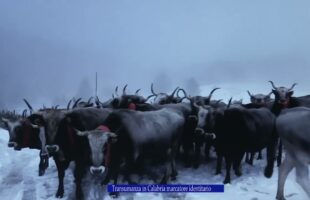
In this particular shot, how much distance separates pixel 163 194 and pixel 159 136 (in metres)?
1.63

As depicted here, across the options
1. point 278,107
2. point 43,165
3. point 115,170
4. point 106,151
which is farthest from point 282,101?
point 43,165

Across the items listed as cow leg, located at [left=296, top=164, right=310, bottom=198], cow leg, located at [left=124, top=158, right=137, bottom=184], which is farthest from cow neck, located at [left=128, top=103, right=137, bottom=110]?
cow leg, located at [left=296, top=164, right=310, bottom=198]

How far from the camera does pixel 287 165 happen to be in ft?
27.4

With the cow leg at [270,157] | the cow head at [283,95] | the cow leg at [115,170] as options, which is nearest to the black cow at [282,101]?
the cow head at [283,95]

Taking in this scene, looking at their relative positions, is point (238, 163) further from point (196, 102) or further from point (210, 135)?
point (196, 102)

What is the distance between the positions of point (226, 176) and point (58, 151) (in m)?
4.74

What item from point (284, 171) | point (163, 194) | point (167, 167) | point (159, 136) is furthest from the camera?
point (167, 167)

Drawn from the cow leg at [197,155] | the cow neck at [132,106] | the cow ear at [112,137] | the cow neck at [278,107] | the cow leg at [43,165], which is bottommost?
the cow leg at [43,165]

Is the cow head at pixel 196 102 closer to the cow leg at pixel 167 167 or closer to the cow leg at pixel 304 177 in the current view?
the cow leg at pixel 167 167

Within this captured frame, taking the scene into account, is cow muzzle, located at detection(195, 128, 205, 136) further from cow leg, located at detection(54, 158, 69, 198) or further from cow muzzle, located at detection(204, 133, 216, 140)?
cow leg, located at detection(54, 158, 69, 198)

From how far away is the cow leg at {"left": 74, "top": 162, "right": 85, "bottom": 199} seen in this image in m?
9.74

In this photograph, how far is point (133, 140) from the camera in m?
9.71

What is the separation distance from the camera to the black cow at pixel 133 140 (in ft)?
28.5

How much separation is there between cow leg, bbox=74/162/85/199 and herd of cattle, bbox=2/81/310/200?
26mm
